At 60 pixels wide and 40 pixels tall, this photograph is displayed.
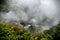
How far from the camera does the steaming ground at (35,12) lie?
2274 centimetres

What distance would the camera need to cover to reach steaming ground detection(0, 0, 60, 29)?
22.7 meters

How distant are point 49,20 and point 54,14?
253cm

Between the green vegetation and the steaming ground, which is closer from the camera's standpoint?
the green vegetation

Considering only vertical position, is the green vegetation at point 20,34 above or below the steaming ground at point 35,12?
below

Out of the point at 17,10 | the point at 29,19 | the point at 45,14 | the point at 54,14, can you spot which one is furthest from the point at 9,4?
the point at 54,14

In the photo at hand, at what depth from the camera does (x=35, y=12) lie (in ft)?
84.8

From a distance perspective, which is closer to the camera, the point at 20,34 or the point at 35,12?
the point at 20,34

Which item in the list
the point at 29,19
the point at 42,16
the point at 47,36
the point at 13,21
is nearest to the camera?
the point at 47,36

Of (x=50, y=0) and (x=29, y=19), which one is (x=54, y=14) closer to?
(x=50, y=0)

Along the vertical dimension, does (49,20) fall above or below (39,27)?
above

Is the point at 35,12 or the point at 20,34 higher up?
the point at 35,12

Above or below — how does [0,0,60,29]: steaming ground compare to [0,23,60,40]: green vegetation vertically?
above

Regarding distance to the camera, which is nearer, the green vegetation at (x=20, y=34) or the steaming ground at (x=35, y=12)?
the green vegetation at (x=20, y=34)

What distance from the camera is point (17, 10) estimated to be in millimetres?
24250
